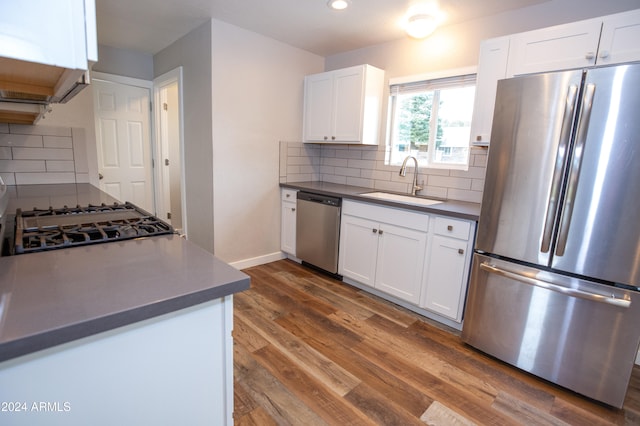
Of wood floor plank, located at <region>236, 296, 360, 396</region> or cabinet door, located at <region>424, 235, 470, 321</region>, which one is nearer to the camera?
wood floor plank, located at <region>236, 296, 360, 396</region>

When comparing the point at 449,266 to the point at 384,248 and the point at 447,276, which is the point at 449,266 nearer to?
the point at 447,276

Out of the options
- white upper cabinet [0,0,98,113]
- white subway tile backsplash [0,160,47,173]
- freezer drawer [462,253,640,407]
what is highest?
white upper cabinet [0,0,98,113]

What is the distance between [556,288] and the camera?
1.75 meters

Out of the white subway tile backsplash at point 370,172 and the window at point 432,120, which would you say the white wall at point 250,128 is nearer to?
the white subway tile backsplash at point 370,172

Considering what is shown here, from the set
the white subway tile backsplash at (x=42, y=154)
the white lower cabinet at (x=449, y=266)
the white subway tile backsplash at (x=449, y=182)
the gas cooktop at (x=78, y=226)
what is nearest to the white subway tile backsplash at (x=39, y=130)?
the white subway tile backsplash at (x=42, y=154)

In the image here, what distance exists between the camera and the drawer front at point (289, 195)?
3.50 m

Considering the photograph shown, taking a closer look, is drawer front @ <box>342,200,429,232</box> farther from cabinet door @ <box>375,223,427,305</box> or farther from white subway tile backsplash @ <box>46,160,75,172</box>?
white subway tile backsplash @ <box>46,160,75,172</box>

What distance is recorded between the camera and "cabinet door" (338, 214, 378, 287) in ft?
9.25

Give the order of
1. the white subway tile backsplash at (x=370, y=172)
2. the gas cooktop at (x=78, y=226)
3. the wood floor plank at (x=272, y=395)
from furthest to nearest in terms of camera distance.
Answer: the white subway tile backsplash at (x=370, y=172), the wood floor plank at (x=272, y=395), the gas cooktop at (x=78, y=226)

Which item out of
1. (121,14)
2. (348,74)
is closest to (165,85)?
(121,14)

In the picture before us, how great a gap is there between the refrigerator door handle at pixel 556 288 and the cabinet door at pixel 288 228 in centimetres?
204

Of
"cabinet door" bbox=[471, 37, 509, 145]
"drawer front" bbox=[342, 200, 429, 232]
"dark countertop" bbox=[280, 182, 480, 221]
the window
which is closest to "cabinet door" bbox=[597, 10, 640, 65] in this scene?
"cabinet door" bbox=[471, 37, 509, 145]

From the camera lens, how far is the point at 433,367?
6.44 feet

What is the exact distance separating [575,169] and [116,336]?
2060mm
